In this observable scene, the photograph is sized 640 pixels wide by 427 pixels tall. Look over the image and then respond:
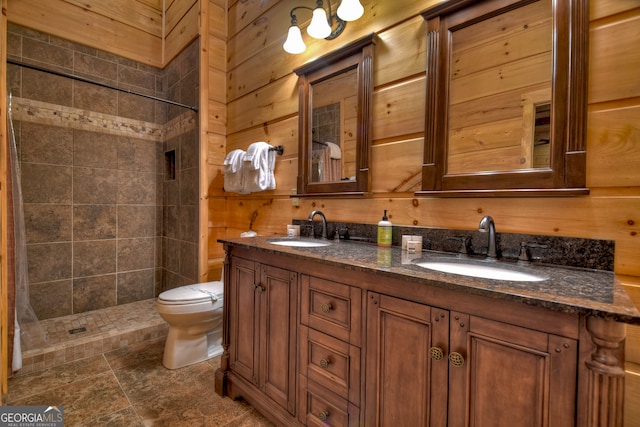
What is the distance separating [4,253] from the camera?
1.62 metres

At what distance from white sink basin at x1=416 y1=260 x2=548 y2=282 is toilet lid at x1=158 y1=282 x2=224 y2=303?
4.75 ft

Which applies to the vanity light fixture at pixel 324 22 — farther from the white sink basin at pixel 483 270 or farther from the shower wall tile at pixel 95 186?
the shower wall tile at pixel 95 186

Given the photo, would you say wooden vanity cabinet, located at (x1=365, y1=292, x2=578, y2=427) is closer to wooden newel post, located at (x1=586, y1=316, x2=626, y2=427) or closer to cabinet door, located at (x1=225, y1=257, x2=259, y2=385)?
wooden newel post, located at (x1=586, y1=316, x2=626, y2=427)

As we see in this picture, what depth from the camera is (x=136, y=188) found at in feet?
9.89

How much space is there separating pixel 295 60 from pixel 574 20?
1575 mm

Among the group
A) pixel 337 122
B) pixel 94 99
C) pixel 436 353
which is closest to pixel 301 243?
pixel 337 122

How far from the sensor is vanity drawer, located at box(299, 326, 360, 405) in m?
1.06

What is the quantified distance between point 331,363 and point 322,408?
0.20 m

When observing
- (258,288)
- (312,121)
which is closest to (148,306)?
(258,288)

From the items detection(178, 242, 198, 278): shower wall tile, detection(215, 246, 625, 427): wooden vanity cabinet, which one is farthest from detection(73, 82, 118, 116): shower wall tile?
detection(215, 246, 625, 427): wooden vanity cabinet

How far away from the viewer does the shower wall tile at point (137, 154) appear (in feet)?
9.59

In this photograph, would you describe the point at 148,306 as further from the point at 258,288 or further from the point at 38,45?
the point at 38,45

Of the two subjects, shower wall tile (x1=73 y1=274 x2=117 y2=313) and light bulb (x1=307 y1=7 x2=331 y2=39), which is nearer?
light bulb (x1=307 y1=7 x2=331 y2=39)

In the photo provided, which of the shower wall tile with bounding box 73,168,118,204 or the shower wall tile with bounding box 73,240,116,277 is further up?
the shower wall tile with bounding box 73,168,118,204
